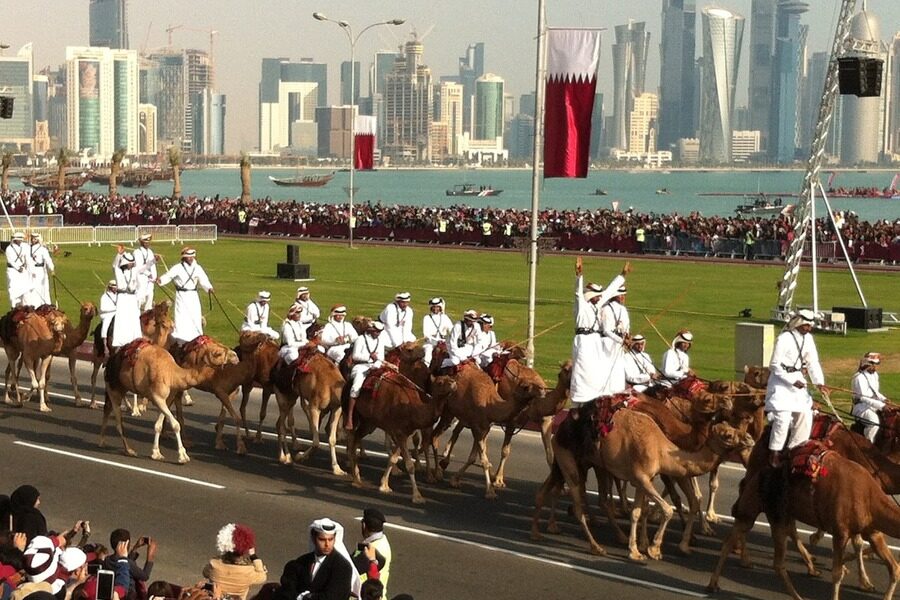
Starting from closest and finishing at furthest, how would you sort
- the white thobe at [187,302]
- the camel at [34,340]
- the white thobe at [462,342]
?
1. the white thobe at [462,342]
2. the white thobe at [187,302]
3. the camel at [34,340]

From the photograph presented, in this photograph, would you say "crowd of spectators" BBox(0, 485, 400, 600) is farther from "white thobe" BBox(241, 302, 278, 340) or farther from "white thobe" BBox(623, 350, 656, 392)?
"white thobe" BBox(241, 302, 278, 340)

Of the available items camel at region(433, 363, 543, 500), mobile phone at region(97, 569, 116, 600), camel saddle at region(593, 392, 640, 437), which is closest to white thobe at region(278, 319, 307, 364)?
camel at region(433, 363, 543, 500)

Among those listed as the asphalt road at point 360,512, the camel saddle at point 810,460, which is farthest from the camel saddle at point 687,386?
the camel saddle at point 810,460

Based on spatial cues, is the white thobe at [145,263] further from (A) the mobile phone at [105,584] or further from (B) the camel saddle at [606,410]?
(A) the mobile phone at [105,584]

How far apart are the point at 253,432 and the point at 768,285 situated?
28.0 m

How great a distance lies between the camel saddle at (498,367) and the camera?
1972cm

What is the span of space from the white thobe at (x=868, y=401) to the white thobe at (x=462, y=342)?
5.44m

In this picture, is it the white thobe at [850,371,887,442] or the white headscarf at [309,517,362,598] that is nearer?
the white headscarf at [309,517,362,598]

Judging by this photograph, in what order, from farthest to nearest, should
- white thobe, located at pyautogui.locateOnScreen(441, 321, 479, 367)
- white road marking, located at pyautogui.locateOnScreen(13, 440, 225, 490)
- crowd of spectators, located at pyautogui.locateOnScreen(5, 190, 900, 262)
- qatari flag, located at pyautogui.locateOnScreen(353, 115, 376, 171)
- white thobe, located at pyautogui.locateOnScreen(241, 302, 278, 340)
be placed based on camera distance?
1. crowd of spectators, located at pyautogui.locateOnScreen(5, 190, 900, 262)
2. qatari flag, located at pyautogui.locateOnScreen(353, 115, 376, 171)
3. white thobe, located at pyautogui.locateOnScreen(241, 302, 278, 340)
4. white thobe, located at pyautogui.locateOnScreen(441, 321, 479, 367)
5. white road marking, located at pyautogui.locateOnScreen(13, 440, 225, 490)

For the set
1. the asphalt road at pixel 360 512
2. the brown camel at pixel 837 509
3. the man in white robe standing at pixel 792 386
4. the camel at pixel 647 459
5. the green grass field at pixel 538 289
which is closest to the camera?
the brown camel at pixel 837 509

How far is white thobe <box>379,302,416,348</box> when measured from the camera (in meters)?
22.2

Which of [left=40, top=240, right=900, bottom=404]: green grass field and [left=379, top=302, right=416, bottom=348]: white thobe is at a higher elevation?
[left=379, top=302, right=416, bottom=348]: white thobe

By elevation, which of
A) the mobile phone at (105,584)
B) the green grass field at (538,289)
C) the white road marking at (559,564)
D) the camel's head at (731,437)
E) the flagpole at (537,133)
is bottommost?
the white road marking at (559,564)

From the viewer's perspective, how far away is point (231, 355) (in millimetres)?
21234
